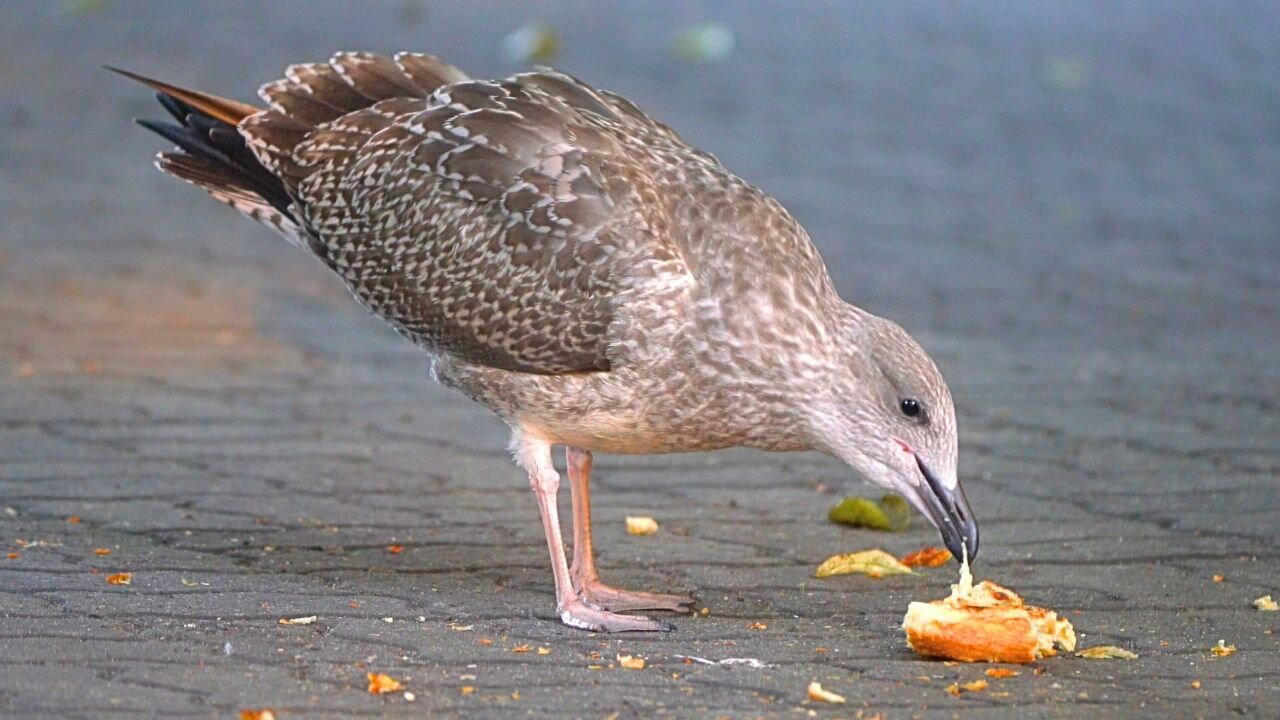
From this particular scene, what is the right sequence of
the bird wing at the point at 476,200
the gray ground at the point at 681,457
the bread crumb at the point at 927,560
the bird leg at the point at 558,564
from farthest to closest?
the bread crumb at the point at 927,560 < the bird wing at the point at 476,200 < the bird leg at the point at 558,564 < the gray ground at the point at 681,457

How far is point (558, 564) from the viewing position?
5367 mm

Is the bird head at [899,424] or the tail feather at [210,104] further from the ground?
the tail feather at [210,104]

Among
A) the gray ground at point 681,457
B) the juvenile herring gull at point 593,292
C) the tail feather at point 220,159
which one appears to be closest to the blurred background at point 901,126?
the gray ground at point 681,457

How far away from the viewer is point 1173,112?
14.4m

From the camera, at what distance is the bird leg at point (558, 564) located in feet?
16.8

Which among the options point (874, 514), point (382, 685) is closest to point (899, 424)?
point (874, 514)

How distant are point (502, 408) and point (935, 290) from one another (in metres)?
4.63

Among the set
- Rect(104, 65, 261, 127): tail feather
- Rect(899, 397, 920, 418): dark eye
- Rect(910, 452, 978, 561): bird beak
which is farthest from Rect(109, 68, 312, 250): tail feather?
Rect(910, 452, 978, 561): bird beak

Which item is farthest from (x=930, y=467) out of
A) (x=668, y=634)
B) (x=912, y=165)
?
(x=912, y=165)

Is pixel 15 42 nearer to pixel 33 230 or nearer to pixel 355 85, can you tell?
pixel 33 230

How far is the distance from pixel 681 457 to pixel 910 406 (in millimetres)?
2205

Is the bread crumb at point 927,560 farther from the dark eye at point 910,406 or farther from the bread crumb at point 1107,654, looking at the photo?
the bread crumb at point 1107,654

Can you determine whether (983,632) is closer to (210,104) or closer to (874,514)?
(874,514)

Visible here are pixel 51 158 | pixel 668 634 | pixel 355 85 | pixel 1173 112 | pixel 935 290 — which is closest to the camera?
Answer: pixel 668 634
